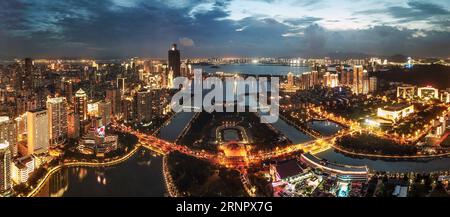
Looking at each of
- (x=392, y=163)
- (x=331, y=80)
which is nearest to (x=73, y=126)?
(x=392, y=163)

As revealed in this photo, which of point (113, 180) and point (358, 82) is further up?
point (358, 82)

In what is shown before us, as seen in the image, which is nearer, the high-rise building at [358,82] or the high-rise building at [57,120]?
the high-rise building at [57,120]

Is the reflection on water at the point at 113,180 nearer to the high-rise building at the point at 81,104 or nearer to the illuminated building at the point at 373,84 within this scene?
the high-rise building at the point at 81,104

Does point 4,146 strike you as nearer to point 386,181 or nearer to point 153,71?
point 386,181

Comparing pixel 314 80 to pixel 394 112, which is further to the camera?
pixel 314 80

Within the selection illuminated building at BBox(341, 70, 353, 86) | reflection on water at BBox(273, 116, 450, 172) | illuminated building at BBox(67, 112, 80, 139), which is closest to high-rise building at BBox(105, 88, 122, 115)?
illuminated building at BBox(67, 112, 80, 139)

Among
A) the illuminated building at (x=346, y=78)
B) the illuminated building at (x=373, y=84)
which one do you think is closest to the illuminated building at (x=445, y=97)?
the illuminated building at (x=373, y=84)

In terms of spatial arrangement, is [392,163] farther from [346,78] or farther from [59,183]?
[346,78]
